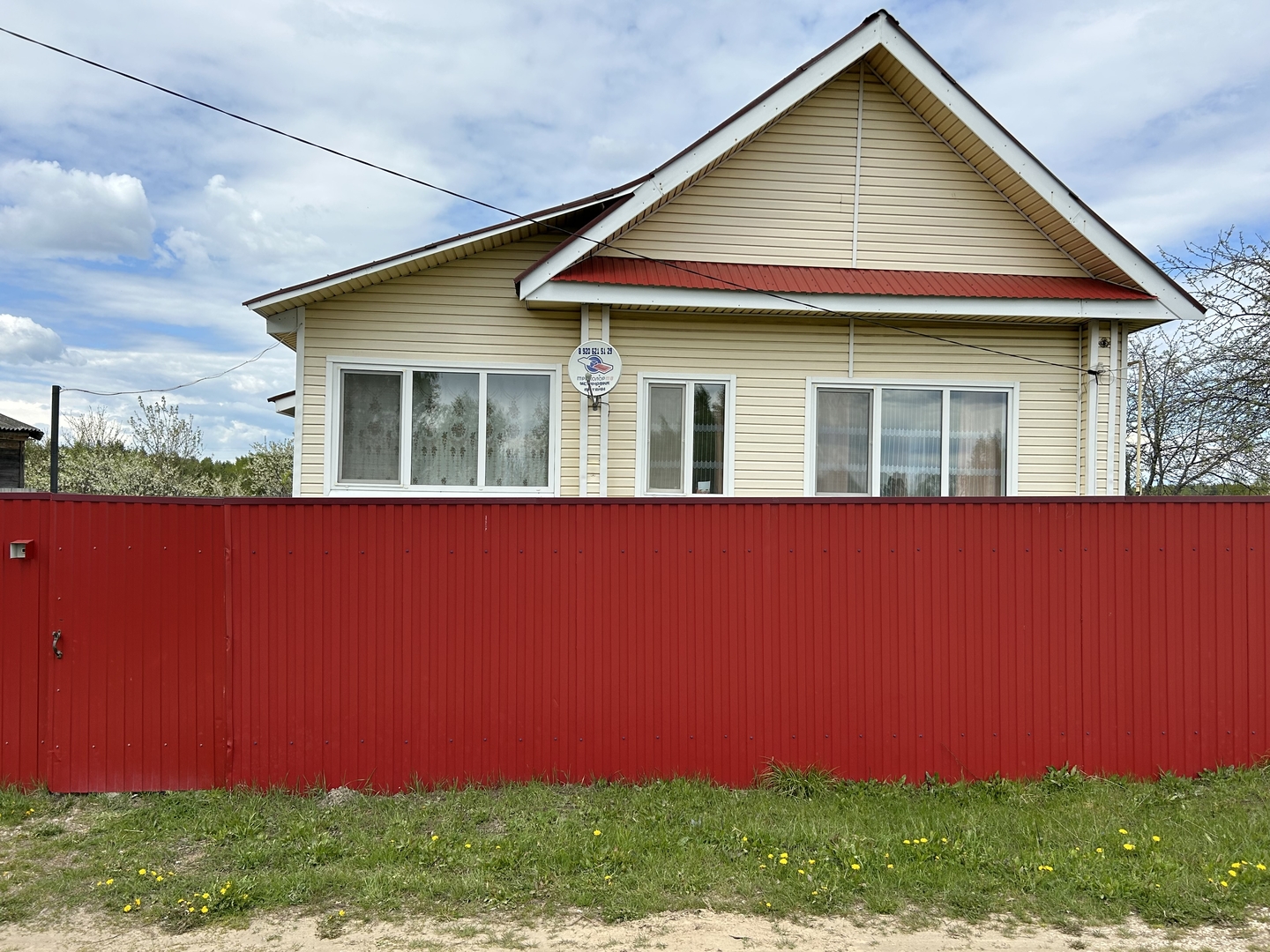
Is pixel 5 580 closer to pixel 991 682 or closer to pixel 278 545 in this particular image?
pixel 278 545

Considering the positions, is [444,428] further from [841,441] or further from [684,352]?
[841,441]

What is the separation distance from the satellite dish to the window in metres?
0.74

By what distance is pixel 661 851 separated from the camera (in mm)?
4758

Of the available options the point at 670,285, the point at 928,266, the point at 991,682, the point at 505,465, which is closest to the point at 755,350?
the point at 670,285

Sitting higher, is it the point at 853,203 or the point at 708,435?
the point at 853,203

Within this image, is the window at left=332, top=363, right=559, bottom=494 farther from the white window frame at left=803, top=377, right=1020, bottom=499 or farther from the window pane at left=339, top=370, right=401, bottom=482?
the white window frame at left=803, top=377, right=1020, bottom=499

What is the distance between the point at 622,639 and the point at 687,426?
3.70m

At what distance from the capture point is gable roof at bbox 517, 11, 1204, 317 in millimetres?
8648

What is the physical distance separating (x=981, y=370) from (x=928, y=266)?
132cm

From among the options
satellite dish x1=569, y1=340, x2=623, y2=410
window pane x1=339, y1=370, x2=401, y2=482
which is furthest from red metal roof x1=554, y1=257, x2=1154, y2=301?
window pane x1=339, y1=370, x2=401, y2=482

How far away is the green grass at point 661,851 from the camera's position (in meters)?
4.25

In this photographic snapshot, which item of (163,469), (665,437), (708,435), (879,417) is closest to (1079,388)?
(879,417)

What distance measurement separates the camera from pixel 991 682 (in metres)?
6.09

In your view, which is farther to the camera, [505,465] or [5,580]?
[505,465]
